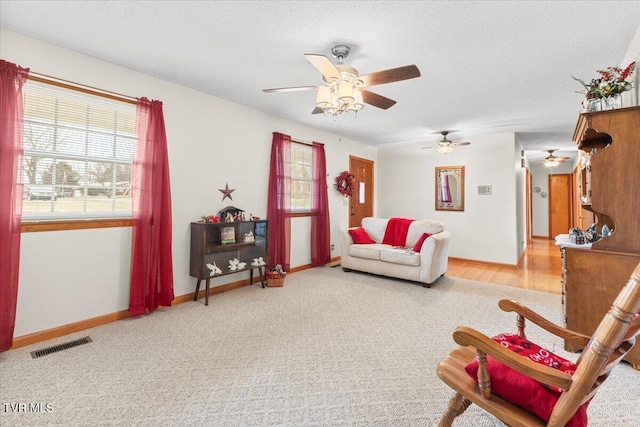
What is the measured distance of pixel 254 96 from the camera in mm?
3852

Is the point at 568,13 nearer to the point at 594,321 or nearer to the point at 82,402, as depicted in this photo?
the point at 594,321

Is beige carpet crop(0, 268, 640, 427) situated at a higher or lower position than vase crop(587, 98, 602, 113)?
lower

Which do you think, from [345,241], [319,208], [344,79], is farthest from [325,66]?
[319,208]

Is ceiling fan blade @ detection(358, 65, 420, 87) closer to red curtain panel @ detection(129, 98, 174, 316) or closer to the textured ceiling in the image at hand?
the textured ceiling

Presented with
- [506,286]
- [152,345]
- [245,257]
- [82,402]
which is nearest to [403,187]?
[506,286]

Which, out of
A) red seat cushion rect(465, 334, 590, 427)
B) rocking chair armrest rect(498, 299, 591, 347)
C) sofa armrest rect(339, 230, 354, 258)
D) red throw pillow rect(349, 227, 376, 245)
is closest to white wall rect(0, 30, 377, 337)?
sofa armrest rect(339, 230, 354, 258)

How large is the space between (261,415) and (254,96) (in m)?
3.47

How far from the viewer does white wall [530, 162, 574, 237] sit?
9.20 metres

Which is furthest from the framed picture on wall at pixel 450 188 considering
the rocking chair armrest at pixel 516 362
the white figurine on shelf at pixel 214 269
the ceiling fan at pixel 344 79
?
the rocking chair armrest at pixel 516 362

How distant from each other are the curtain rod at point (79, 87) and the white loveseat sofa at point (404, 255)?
350 centimetres

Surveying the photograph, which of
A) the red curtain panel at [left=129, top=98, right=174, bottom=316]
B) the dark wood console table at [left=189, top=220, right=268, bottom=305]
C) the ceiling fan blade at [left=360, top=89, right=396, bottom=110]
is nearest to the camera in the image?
the ceiling fan blade at [left=360, top=89, right=396, bottom=110]

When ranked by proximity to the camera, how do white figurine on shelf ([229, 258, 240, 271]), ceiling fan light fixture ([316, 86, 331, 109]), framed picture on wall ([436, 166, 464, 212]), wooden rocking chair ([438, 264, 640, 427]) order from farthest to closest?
framed picture on wall ([436, 166, 464, 212]) < white figurine on shelf ([229, 258, 240, 271]) < ceiling fan light fixture ([316, 86, 331, 109]) < wooden rocking chair ([438, 264, 640, 427])

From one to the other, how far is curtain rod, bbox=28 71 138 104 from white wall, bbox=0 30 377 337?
4 cm

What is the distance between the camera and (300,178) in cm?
523
